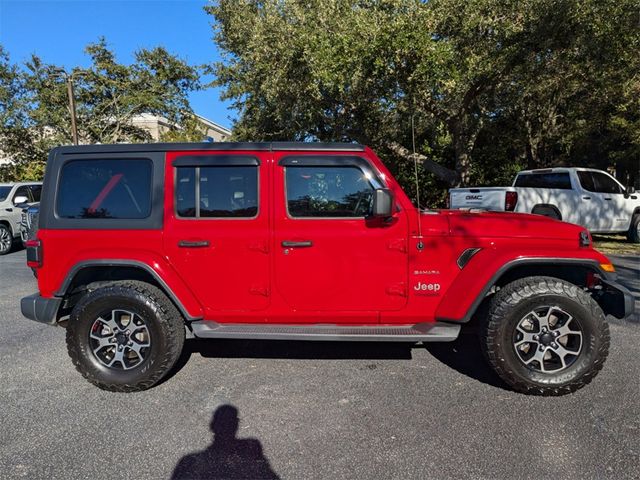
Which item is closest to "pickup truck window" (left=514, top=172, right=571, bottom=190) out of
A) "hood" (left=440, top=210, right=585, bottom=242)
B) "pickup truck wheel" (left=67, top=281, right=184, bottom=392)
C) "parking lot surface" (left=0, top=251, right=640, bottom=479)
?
"parking lot surface" (left=0, top=251, right=640, bottom=479)

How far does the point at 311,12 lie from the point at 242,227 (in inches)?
359

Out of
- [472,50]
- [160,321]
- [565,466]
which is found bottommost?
[565,466]

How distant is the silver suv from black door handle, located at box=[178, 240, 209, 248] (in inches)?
372

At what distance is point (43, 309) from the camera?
353cm

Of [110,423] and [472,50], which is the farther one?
[472,50]

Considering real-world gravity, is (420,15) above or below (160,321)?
above

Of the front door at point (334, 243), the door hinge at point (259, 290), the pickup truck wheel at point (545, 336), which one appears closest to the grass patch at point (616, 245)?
the pickup truck wheel at point (545, 336)

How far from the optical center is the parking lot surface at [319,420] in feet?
8.35

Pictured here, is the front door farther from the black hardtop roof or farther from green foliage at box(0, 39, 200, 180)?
green foliage at box(0, 39, 200, 180)

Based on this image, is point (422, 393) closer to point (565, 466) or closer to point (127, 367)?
point (565, 466)

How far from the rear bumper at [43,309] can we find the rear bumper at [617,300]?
4.33 metres

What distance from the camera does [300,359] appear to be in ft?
13.5

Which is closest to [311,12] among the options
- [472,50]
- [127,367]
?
[472,50]

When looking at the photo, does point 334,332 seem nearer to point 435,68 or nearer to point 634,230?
point 435,68
